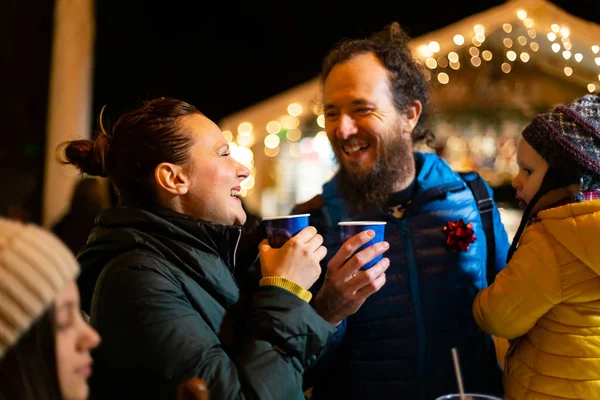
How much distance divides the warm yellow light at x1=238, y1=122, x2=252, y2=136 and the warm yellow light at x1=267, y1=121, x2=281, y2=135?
22cm

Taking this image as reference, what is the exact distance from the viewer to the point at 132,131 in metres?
1.48

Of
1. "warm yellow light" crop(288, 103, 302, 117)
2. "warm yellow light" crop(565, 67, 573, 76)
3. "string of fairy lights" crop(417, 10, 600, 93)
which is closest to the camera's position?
"string of fairy lights" crop(417, 10, 600, 93)

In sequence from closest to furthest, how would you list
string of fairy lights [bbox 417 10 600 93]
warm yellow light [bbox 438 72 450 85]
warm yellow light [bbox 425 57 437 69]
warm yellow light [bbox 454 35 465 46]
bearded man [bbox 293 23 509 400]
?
bearded man [bbox 293 23 509 400], string of fairy lights [bbox 417 10 600 93], warm yellow light [bbox 454 35 465 46], warm yellow light [bbox 425 57 437 69], warm yellow light [bbox 438 72 450 85]

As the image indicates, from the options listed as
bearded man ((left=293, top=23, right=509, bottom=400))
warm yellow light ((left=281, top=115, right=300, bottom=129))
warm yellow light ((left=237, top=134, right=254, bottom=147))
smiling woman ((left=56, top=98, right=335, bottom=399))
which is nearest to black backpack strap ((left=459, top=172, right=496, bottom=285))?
bearded man ((left=293, top=23, right=509, bottom=400))

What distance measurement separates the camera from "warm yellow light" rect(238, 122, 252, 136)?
5648 millimetres

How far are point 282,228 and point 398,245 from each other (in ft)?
1.92

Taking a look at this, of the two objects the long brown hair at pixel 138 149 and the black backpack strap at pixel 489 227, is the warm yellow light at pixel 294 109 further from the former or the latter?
the long brown hair at pixel 138 149

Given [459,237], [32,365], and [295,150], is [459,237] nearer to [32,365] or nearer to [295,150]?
[32,365]

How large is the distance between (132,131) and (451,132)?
4.93 metres

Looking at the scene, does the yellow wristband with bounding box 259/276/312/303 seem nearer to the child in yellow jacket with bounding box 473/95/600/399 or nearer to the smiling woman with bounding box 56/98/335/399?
the smiling woman with bounding box 56/98/335/399

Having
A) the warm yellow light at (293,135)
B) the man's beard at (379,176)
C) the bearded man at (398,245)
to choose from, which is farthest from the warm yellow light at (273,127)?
the man's beard at (379,176)

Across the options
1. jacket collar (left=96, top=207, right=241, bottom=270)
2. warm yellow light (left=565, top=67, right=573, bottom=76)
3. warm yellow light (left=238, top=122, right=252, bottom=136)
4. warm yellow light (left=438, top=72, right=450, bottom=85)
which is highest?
warm yellow light (left=565, top=67, right=573, bottom=76)

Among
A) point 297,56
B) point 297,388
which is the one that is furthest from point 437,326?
point 297,56

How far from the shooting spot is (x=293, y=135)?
20.3 ft
